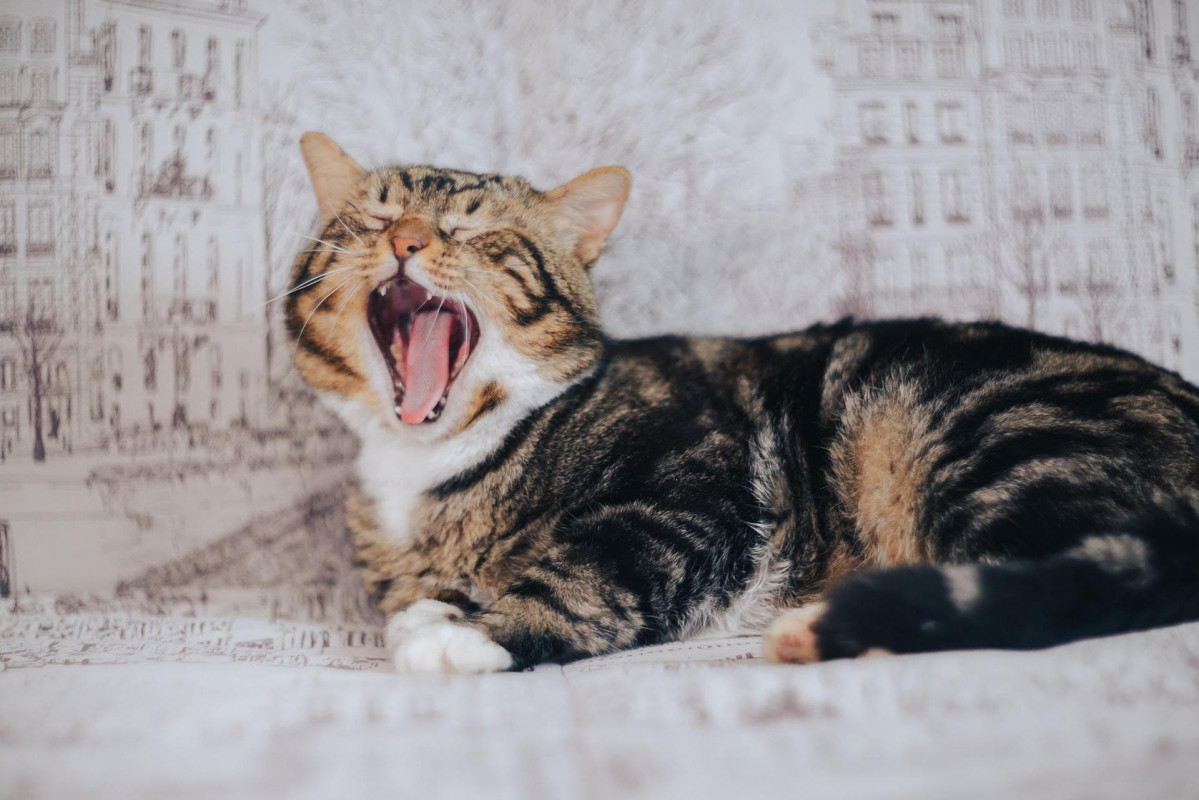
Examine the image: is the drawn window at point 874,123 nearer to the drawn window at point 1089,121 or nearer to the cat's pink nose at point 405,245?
the drawn window at point 1089,121

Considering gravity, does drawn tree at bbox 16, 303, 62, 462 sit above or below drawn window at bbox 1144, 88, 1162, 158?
below

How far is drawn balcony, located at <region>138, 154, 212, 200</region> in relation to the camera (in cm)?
151

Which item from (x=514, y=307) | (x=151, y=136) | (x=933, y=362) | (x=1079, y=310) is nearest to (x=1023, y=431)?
(x=933, y=362)

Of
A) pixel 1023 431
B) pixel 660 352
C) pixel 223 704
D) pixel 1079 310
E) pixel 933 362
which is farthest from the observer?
pixel 1079 310

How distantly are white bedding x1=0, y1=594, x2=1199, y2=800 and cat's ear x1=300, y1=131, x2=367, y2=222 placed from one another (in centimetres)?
84

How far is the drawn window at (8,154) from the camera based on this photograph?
4.64 feet

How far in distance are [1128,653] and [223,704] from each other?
0.94 metres

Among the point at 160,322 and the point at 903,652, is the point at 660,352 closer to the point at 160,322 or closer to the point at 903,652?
the point at 903,652

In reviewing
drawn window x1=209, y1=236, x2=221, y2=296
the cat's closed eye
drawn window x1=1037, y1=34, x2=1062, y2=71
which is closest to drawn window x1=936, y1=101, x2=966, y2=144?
drawn window x1=1037, y1=34, x2=1062, y2=71

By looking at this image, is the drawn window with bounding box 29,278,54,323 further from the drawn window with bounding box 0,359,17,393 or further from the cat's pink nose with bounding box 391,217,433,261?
the cat's pink nose with bounding box 391,217,433,261

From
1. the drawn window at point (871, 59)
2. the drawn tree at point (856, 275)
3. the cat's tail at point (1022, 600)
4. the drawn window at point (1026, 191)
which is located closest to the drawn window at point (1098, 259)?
the drawn window at point (1026, 191)

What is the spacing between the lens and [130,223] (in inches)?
58.5

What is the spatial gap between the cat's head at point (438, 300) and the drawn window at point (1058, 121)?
42.5 inches

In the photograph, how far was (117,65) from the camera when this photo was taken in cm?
149
